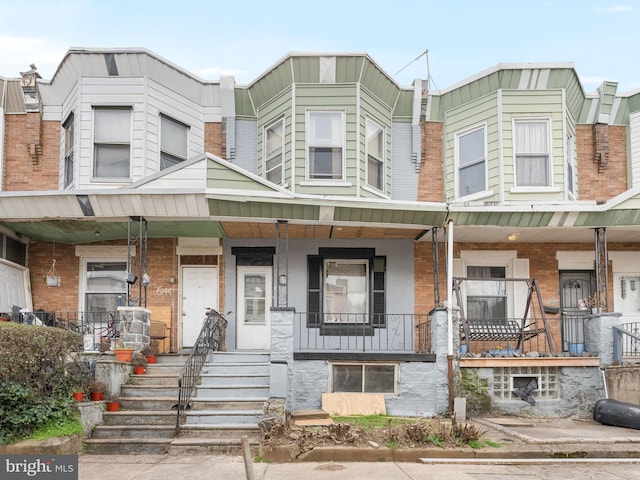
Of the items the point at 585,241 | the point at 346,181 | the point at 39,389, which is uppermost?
the point at 346,181

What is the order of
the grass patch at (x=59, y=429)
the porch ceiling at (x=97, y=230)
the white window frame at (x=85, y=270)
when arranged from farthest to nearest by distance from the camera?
the white window frame at (x=85, y=270), the porch ceiling at (x=97, y=230), the grass patch at (x=59, y=429)

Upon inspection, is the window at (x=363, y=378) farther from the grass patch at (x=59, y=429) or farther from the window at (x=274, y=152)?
the grass patch at (x=59, y=429)

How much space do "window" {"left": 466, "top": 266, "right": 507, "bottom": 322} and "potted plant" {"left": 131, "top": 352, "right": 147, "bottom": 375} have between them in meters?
6.94

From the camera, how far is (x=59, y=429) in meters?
8.60

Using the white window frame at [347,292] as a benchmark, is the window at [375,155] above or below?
above

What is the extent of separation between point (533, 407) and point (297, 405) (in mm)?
4292

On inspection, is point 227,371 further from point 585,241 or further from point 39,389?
point 585,241

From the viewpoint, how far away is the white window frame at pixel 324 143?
1324 centimetres

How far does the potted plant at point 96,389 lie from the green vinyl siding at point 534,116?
8.75 meters

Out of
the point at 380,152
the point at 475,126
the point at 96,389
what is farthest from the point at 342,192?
the point at 96,389

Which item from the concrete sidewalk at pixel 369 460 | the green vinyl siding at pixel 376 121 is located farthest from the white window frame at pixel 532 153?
the concrete sidewalk at pixel 369 460

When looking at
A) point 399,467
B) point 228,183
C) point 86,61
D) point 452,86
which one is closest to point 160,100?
point 86,61

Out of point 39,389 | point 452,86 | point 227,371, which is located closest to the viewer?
point 39,389

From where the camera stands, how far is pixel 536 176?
43.9 feet
